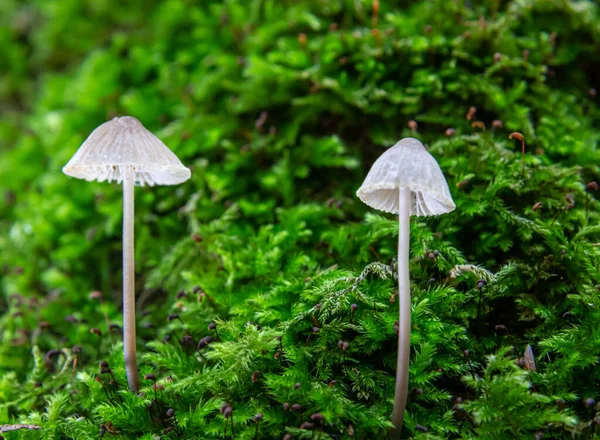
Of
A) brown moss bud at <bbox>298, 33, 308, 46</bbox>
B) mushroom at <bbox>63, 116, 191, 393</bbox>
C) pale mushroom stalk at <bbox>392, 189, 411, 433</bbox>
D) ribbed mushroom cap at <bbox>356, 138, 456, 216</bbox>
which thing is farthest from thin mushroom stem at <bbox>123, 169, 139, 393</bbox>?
brown moss bud at <bbox>298, 33, 308, 46</bbox>

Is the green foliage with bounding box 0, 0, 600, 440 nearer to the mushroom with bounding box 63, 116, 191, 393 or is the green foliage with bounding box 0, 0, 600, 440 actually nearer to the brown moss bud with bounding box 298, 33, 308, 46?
the brown moss bud with bounding box 298, 33, 308, 46

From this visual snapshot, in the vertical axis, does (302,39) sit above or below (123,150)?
above

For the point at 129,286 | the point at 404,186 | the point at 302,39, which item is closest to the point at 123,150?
the point at 129,286

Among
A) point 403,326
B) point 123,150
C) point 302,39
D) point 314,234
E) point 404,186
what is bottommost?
point 403,326

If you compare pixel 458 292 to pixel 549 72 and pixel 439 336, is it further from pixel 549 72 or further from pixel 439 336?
pixel 549 72

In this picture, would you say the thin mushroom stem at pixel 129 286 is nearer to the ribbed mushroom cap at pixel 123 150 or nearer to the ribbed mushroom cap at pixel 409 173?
the ribbed mushroom cap at pixel 123 150

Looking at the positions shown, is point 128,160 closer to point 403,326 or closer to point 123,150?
point 123,150
